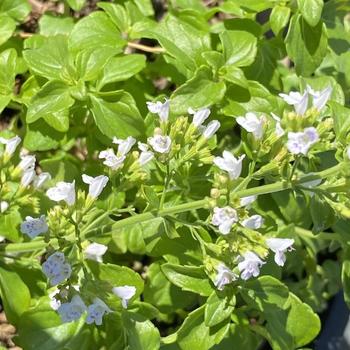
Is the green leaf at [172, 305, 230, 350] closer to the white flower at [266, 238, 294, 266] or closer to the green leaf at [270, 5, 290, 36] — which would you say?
the white flower at [266, 238, 294, 266]

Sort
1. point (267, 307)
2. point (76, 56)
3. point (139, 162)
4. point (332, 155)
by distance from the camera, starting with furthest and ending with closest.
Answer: point (332, 155)
point (76, 56)
point (267, 307)
point (139, 162)

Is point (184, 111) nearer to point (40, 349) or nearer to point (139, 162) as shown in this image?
point (139, 162)

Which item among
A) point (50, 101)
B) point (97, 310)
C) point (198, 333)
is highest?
point (50, 101)

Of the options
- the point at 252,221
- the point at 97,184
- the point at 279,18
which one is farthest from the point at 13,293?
the point at 279,18

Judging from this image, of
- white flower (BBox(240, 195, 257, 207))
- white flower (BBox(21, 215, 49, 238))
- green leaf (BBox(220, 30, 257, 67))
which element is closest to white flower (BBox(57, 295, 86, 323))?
white flower (BBox(21, 215, 49, 238))

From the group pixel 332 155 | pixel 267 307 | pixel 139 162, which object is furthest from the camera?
pixel 332 155

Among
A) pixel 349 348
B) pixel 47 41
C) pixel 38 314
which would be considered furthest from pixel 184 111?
pixel 349 348

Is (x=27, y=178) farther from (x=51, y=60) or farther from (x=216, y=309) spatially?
(x=216, y=309)

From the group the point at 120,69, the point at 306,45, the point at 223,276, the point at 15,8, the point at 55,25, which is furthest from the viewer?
the point at 55,25

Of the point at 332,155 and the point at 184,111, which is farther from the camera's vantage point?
the point at 332,155
